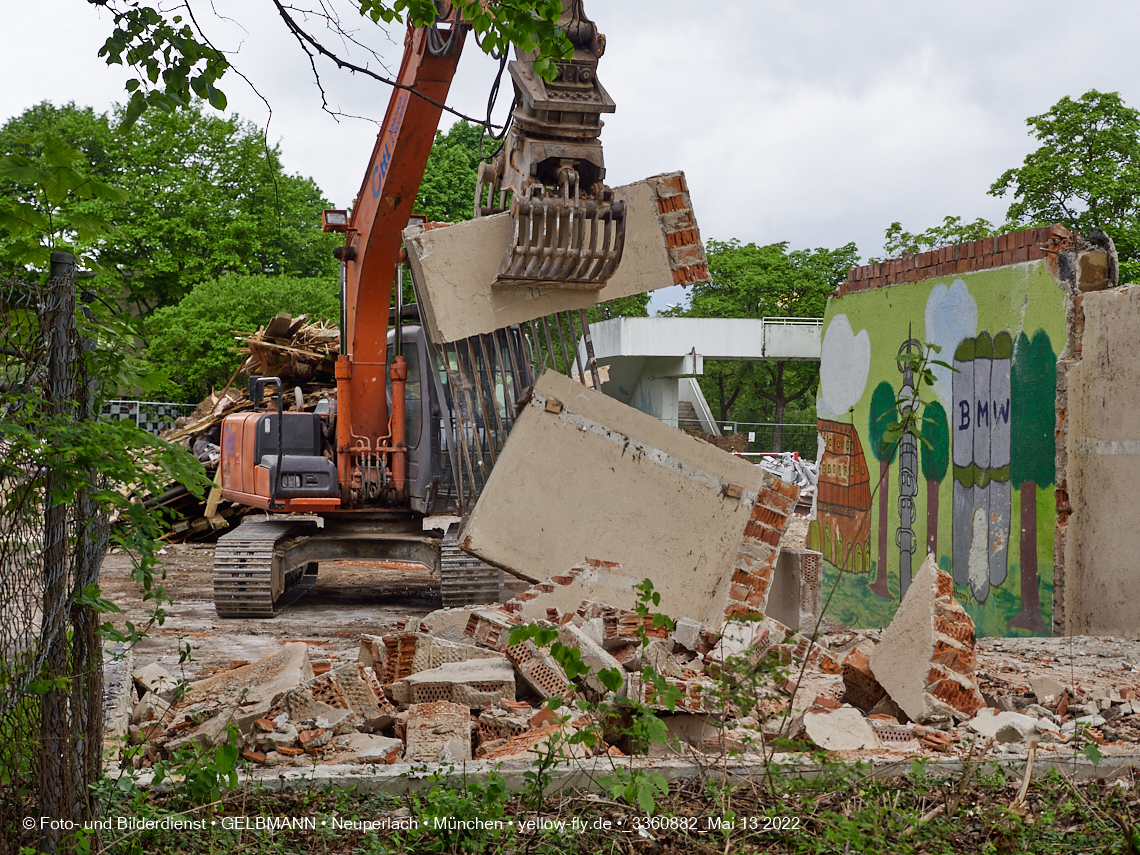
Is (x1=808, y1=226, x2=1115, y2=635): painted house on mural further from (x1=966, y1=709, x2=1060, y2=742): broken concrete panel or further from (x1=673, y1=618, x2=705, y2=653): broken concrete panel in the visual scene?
(x1=966, y1=709, x2=1060, y2=742): broken concrete panel

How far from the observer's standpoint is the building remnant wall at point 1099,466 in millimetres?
7258

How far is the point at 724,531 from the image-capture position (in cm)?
688

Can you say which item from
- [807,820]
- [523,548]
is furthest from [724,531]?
[807,820]

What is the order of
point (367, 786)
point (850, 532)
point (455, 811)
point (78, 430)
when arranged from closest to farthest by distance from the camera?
1. point (78, 430)
2. point (455, 811)
3. point (367, 786)
4. point (850, 532)

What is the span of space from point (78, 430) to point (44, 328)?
410 mm

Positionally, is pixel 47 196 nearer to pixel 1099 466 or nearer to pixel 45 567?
pixel 45 567

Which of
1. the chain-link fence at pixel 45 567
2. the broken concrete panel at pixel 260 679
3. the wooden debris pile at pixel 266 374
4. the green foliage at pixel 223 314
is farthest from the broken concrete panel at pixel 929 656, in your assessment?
the green foliage at pixel 223 314

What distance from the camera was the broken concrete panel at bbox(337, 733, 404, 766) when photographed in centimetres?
441

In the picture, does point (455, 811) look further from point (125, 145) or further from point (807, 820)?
point (125, 145)

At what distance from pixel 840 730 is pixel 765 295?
42591 mm

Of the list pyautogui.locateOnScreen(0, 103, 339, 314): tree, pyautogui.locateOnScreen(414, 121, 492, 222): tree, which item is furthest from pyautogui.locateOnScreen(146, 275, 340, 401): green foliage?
Answer: pyautogui.locateOnScreen(414, 121, 492, 222): tree

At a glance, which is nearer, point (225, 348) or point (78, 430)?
point (78, 430)

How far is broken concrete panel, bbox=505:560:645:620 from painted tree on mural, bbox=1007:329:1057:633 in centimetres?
351

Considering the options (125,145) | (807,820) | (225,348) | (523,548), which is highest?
(125,145)
